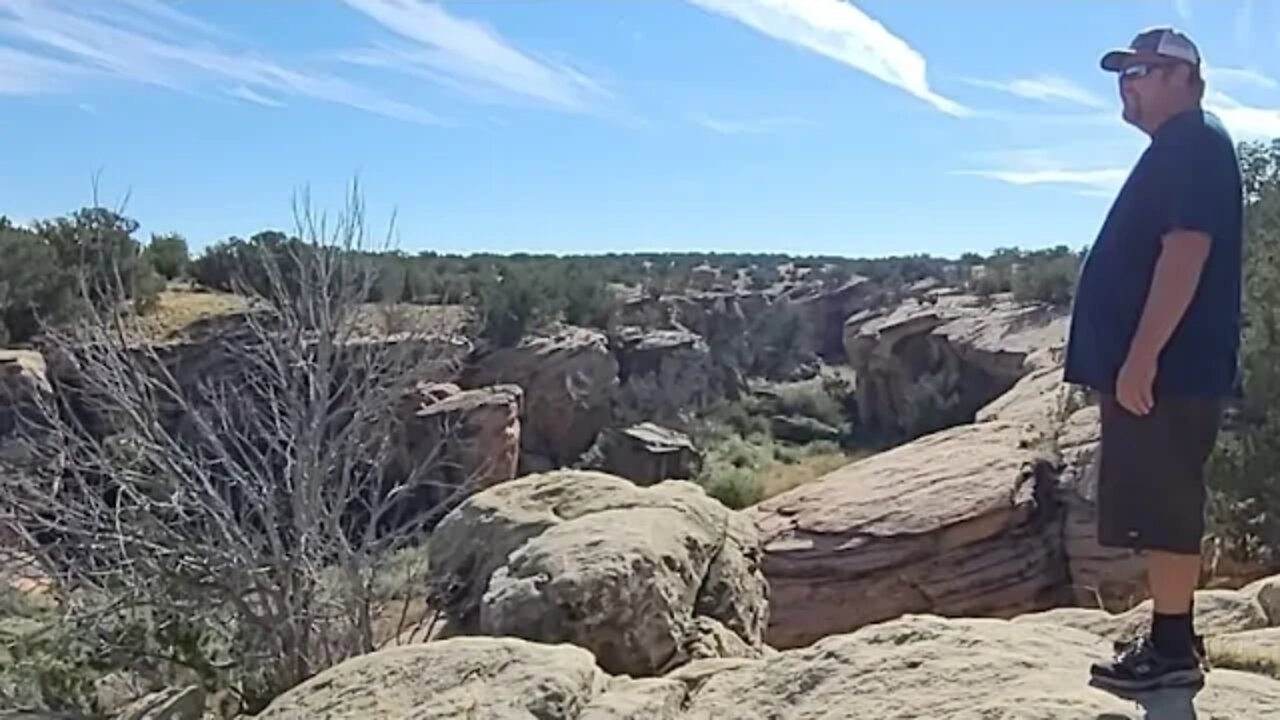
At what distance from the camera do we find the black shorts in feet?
10.0

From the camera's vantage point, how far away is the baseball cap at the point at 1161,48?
3107 mm

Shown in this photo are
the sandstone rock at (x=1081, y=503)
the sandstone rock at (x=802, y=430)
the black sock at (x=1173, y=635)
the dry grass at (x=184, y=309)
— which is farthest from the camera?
the sandstone rock at (x=802, y=430)

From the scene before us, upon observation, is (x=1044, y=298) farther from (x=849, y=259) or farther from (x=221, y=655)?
(x=849, y=259)

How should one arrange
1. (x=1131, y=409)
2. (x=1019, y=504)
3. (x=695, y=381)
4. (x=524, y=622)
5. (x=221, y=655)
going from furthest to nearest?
(x=695, y=381)
(x=1019, y=504)
(x=221, y=655)
(x=524, y=622)
(x=1131, y=409)

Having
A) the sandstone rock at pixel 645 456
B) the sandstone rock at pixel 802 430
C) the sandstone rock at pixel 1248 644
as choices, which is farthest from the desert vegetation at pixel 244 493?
the sandstone rock at pixel 802 430

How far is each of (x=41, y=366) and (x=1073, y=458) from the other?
1172 cm

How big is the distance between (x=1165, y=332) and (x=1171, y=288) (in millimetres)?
106

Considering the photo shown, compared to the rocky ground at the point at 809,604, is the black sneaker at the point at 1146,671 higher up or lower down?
higher up

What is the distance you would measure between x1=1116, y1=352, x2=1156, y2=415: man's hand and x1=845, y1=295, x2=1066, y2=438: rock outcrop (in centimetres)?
1901

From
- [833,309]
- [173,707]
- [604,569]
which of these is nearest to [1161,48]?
[604,569]

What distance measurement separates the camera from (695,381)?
3147 cm

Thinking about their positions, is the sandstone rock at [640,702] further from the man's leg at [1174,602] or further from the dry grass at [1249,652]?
the dry grass at [1249,652]

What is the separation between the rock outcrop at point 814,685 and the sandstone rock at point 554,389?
21105 mm

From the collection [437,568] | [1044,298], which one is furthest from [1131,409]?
[1044,298]
